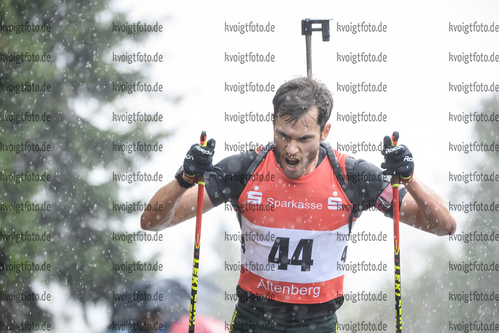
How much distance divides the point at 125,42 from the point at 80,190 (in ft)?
8.93

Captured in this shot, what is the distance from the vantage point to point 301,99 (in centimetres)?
397

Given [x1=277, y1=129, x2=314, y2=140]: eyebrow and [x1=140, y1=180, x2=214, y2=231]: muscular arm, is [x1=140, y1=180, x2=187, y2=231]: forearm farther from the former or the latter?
[x1=277, y1=129, x2=314, y2=140]: eyebrow

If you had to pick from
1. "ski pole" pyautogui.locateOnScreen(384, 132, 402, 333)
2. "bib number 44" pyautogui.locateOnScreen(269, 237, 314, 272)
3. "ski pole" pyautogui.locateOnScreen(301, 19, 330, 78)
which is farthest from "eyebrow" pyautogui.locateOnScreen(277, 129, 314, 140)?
"ski pole" pyautogui.locateOnScreen(301, 19, 330, 78)

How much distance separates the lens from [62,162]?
998 cm

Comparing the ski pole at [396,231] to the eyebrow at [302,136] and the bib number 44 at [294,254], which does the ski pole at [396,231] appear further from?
the bib number 44 at [294,254]

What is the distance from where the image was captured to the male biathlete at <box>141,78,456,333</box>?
3.78 meters

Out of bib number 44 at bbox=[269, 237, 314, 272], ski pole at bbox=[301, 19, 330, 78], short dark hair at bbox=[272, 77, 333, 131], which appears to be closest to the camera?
bib number 44 at bbox=[269, 237, 314, 272]

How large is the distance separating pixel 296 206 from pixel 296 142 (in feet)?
1.37

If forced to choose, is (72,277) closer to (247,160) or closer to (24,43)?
(24,43)

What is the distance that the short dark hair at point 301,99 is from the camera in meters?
3.89

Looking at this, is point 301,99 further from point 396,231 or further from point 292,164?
point 396,231

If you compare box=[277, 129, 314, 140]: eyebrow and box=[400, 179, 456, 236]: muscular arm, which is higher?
box=[277, 129, 314, 140]: eyebrow

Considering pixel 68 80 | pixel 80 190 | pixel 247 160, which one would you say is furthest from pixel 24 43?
pixel 247 160

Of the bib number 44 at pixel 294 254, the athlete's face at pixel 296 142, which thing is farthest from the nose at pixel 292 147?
the bib number 44 at pixel 294 254
